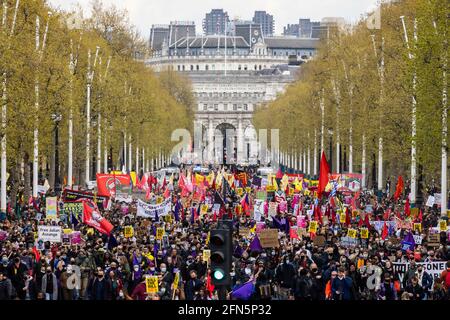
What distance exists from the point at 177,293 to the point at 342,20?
9295 centimetres

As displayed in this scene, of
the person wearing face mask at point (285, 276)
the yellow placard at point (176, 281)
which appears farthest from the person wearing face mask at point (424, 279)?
the yellow placard at point (176, 281)

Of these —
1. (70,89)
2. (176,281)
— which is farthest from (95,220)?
(70,89)

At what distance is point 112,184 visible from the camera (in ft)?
170

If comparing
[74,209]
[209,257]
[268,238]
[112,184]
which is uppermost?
[112,184]

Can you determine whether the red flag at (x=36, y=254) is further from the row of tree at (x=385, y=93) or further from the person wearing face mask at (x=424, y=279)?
the row of tree at (x=385, y=93)

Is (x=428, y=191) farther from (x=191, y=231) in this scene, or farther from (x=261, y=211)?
(x=191, y=231)

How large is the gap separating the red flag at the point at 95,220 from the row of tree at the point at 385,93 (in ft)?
49.5

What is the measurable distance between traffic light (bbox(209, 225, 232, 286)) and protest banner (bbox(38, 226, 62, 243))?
43.5 ft

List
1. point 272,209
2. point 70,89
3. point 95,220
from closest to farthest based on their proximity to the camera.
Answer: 1. point 95,220
2. point 272,209
3. point 70,89

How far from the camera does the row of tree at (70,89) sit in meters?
50.5

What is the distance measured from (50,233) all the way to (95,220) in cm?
308

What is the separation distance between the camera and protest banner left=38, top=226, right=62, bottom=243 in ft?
105

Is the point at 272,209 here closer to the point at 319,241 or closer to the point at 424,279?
the point at 319,241

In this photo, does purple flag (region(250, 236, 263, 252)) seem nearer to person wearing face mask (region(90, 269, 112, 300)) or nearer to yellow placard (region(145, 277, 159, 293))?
person wearing face mask (region(90, 269, 112, 300))
